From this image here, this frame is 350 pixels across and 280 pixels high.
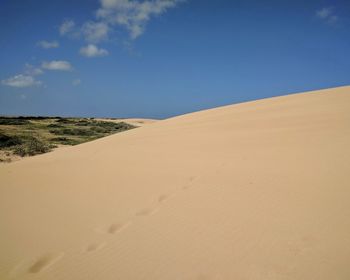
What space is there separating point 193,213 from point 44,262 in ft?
4.50

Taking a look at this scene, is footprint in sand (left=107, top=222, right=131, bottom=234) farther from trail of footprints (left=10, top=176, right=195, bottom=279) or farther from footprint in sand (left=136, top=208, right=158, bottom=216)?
footprint in sand (left=136, top=208, right=158, bottom=216)

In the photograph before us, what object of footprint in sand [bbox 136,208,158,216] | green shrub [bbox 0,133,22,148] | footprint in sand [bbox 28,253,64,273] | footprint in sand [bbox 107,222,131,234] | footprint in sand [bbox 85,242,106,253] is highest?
green shrub [bbox 0,133,22,148]

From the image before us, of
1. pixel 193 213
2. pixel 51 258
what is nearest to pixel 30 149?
pixel 51 258

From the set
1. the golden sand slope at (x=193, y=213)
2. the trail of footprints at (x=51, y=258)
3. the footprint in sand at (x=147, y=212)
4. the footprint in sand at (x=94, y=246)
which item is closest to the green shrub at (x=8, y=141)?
the golden sand slope at (x=193, y=213)

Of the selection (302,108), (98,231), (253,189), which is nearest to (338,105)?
(302,108)

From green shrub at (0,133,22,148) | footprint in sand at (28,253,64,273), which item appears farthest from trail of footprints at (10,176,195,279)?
green shrub at (0,133,22,148)

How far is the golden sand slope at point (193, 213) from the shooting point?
2064mm

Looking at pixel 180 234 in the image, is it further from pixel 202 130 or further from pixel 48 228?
pixel 202 130

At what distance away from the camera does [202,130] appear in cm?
698

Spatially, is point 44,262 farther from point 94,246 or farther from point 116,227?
point 116,227

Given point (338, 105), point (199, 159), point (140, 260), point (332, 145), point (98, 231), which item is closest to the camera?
point (140, 260)

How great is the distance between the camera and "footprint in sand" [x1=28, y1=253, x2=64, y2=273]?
7.34ft

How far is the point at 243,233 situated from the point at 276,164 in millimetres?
1700

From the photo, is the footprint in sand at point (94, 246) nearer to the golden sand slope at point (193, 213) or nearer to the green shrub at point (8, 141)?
the golden sand slope at point (193, 213)
